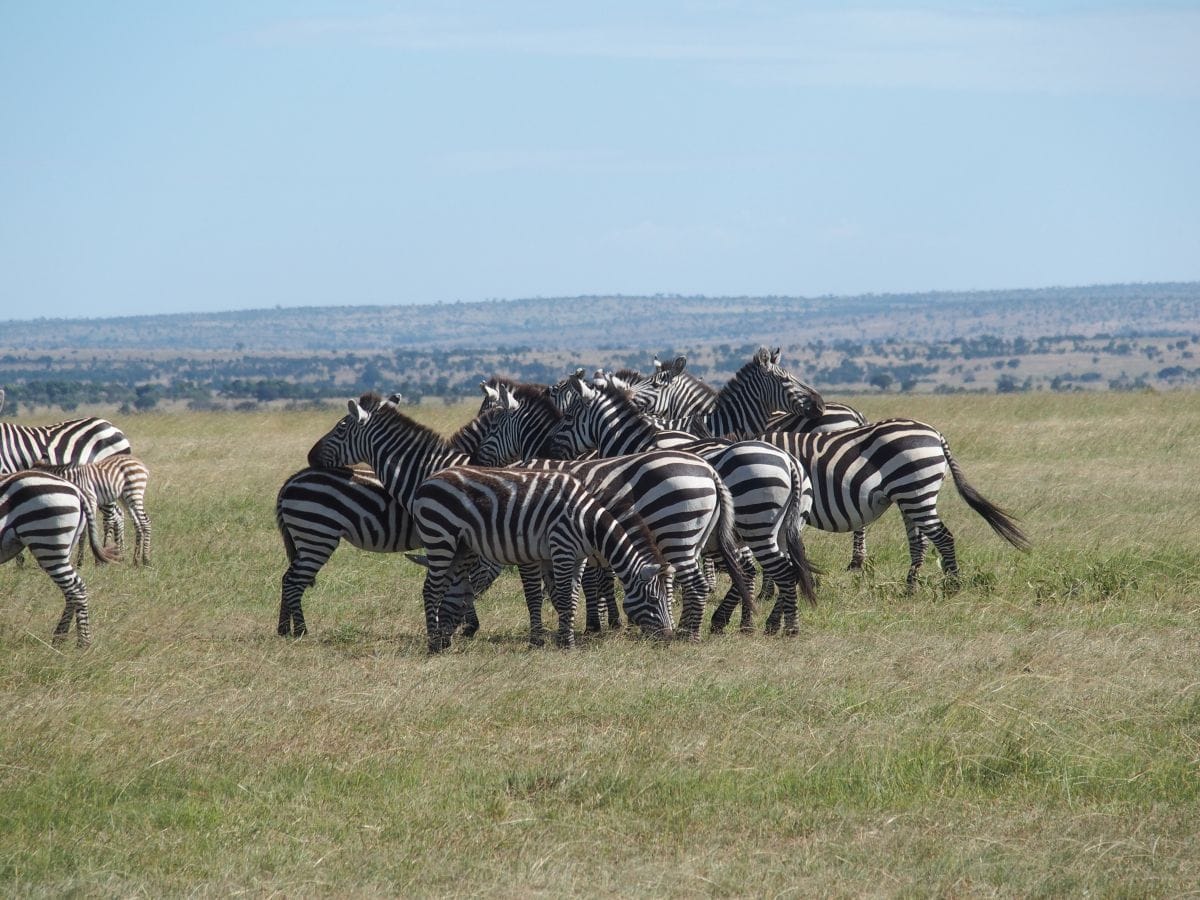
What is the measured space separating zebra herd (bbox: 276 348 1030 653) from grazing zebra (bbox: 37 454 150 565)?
11.4 ft

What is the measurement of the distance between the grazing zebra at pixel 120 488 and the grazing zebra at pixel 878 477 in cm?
668

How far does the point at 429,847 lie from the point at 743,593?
180 inches

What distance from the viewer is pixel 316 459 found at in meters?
11.8

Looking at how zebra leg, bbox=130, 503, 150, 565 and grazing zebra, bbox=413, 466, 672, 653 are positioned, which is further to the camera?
zebra leg, bbox=130, 503, 150, 565

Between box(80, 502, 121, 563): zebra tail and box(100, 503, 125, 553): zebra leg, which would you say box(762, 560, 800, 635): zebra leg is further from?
box(100, 503, 125, 553): zebra leg

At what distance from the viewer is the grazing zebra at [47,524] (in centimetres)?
1001

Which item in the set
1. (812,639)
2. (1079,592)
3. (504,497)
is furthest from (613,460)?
(1079,592)

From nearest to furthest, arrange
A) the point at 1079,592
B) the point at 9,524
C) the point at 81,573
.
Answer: the point at 9,524, the point at 1079,592, the point at 81,573

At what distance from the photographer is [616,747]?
766 cm

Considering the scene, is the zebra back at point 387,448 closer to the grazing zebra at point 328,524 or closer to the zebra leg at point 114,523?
the grazing zebra at point 328,524

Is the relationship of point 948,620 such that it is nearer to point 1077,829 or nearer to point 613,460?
point 613,460

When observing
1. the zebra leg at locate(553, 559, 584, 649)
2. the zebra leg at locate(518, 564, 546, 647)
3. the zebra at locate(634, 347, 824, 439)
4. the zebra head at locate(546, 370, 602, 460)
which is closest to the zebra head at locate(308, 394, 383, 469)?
the zebra head at locate(546, 370, 602, 460)

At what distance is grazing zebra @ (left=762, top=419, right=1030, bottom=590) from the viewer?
12.2 metres

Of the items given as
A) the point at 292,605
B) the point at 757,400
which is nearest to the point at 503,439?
the point at 292,605
